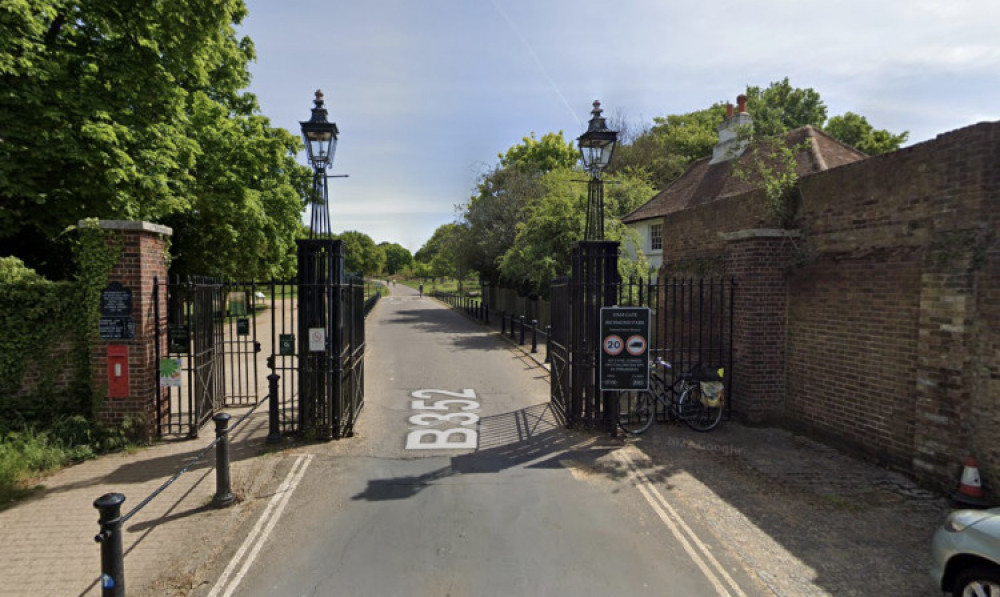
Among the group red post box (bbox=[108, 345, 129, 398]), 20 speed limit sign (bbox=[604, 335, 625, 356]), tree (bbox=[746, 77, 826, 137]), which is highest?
tree (bbox=[746, 77, 826, 137])

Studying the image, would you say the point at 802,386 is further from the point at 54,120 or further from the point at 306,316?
the point at 54,120

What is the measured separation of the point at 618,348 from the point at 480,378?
5.65 m

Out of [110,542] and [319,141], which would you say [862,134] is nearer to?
[319,141]

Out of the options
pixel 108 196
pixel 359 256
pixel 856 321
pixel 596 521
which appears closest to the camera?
pixel 596 521

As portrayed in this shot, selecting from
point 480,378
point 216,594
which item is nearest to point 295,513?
point 216,594

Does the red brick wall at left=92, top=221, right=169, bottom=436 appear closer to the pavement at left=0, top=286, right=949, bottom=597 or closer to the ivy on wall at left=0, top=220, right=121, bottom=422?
the ivy on wall at left=0, top=220, right=121, bottom=422

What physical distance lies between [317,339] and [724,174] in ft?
64.0

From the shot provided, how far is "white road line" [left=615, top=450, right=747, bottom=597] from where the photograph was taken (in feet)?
13.6

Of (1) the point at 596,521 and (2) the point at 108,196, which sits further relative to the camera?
(2) the point at 108,196

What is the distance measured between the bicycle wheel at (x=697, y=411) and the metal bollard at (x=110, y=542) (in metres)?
7.25

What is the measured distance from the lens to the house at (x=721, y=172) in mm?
15555

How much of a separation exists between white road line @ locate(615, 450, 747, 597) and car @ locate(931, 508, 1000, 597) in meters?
1.41

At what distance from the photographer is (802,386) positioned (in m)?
7.89

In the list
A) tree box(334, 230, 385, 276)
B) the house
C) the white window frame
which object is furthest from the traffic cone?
tree box(334, 230, 385, 276)
